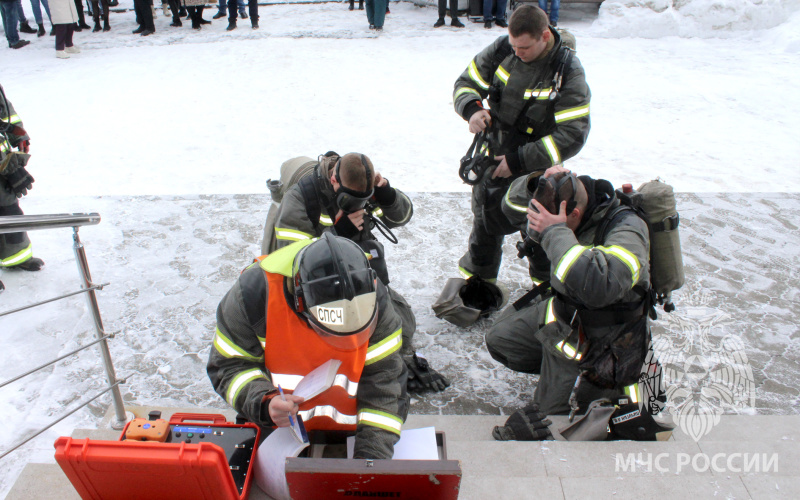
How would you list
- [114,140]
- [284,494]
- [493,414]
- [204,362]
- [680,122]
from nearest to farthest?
[284,494], [493,414], [204,362], [114,140], [680,122]

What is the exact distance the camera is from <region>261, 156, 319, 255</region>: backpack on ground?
346cm

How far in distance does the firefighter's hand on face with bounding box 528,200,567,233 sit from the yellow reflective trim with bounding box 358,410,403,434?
4.15 feet

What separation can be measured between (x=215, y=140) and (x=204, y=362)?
4261 millimetres

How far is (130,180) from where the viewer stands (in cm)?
626

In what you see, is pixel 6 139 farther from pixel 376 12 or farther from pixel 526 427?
pixel 376 12

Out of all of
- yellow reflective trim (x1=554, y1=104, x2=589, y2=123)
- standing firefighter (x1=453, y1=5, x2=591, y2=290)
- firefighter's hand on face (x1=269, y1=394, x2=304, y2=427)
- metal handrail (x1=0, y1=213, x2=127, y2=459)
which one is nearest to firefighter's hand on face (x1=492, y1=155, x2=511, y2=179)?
standing firefighter (x1=453, y1=5, x2=591, y2=290)

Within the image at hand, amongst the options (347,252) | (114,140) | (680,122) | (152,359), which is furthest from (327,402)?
(680,122)

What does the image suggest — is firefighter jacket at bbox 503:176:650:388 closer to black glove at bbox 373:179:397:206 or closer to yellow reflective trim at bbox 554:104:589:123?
yellow reflective trim at bbox 554:104:589:123

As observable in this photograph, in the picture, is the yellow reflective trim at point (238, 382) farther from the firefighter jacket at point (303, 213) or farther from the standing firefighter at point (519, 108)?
the standing firefighter at point (519, 108)

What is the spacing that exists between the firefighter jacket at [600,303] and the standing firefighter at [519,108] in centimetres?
72

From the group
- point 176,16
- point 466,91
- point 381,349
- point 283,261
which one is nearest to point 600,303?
point 381,349

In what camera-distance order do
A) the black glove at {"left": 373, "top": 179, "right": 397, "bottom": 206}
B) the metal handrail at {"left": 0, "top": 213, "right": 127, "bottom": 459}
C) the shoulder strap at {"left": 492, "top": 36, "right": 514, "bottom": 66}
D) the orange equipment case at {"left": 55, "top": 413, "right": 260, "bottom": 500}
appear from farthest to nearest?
the shoulder strap at {"left": 492, "top": 36, "right": 514, "bottom": 66} < the black glove at {"left": 373, "top": 179, "right": 397, "bottom": 206} < the metal handrail at {"left": 0, "top": 213, "right": 127, "bottom": 459} < the orange equipment case at {"left": 55, "top": 413, "right": 260, "bottom": 500}

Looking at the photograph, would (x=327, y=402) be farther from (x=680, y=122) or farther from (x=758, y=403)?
(x=680, y=122)

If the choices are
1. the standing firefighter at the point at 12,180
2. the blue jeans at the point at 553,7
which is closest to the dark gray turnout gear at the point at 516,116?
the standing firefighter at the point at 12,180
